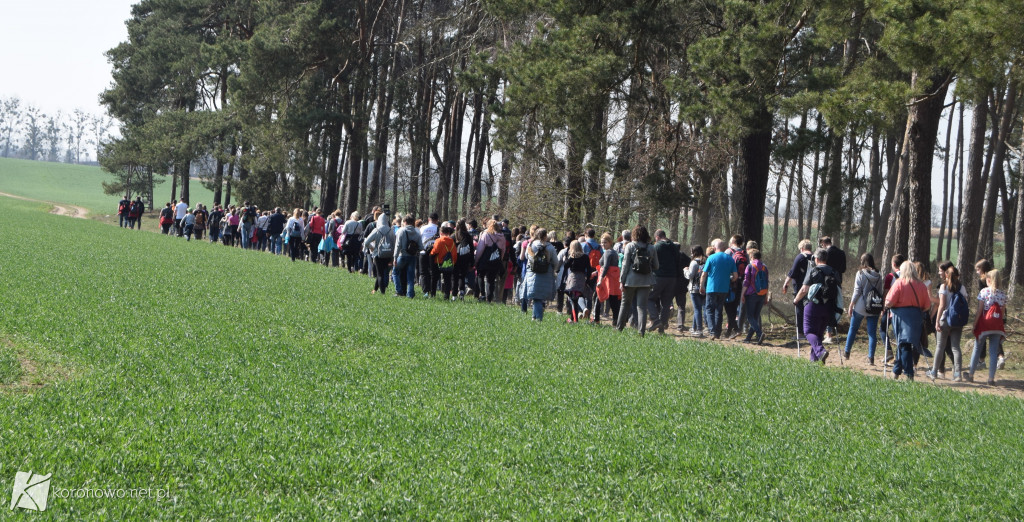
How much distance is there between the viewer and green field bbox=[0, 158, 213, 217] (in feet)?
316

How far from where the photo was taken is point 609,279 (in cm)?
1528

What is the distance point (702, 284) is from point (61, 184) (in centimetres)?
11675

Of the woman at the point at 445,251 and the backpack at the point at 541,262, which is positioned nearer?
the backpack at the point at 541,262

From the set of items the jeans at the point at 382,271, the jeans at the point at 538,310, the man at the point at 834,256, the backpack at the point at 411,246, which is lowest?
the jeans at the point at 538,310

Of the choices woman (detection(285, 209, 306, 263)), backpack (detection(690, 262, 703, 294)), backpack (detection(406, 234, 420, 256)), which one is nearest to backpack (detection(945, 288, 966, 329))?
backpack (detection(690, 262, 703, 294))

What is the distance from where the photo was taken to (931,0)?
500 inches

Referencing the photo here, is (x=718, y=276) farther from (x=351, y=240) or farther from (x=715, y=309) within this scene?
(x=351, y=240)

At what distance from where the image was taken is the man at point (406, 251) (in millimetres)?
16484

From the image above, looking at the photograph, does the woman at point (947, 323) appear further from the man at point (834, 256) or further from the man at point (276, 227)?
the man at point (276, 227)

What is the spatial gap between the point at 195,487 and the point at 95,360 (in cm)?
364

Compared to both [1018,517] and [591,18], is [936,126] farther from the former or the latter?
[1018,517]

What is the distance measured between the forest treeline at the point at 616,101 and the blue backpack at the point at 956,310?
133 inches

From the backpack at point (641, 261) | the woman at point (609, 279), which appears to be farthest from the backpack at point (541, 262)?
the backpack at point (641, 261)

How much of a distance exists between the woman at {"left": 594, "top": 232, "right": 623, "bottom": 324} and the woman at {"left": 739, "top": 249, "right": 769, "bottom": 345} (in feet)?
7.83
